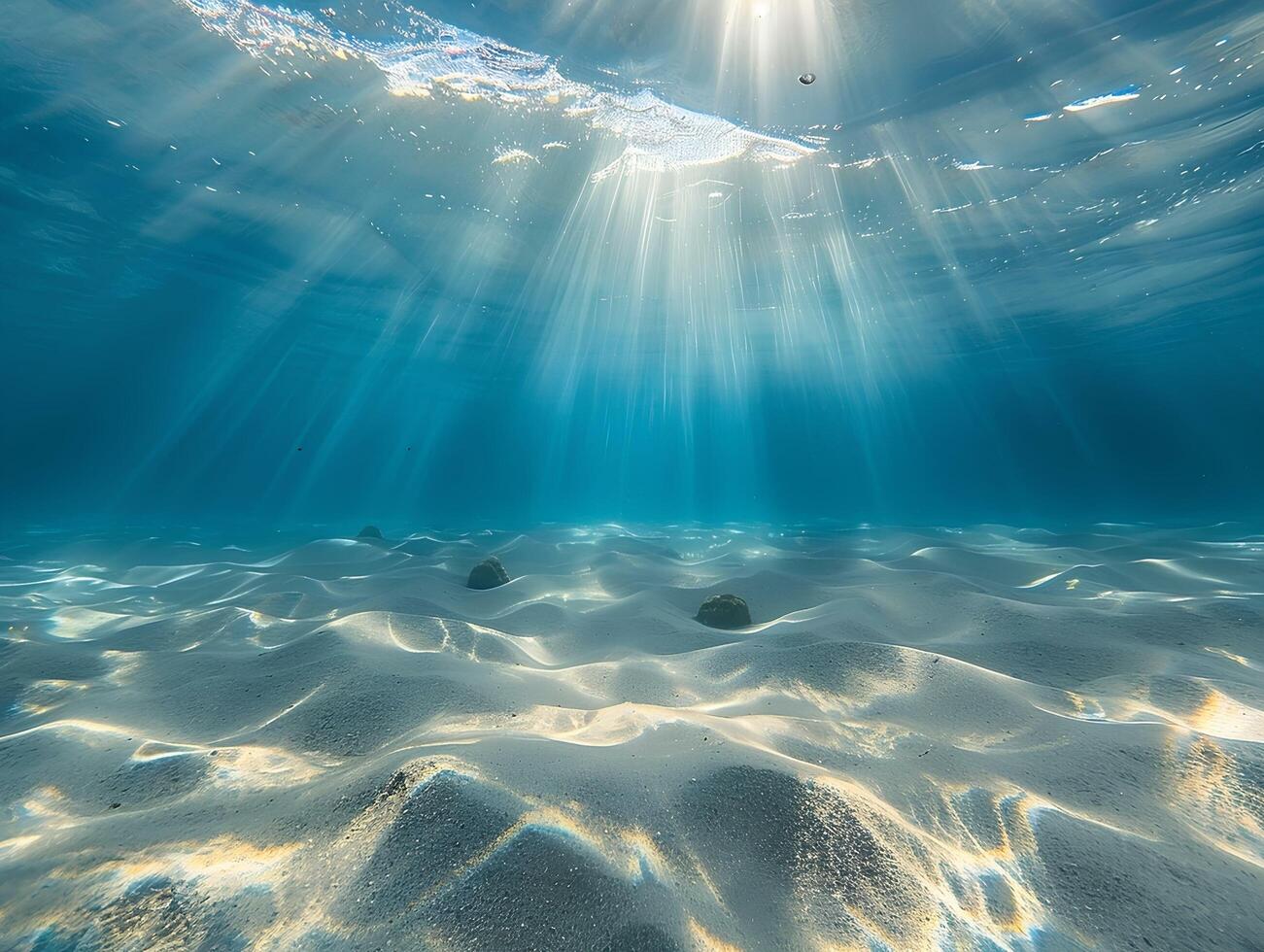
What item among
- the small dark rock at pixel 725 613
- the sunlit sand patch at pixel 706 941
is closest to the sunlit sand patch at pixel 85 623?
the small dark rock at pixel 725 613

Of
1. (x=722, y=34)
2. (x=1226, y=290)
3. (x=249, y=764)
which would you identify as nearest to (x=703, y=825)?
(x=249, y=764)

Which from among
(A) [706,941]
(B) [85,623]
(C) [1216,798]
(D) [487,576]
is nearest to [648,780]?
(A) [706,941]

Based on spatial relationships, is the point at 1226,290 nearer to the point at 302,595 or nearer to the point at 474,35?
the point at 474,35

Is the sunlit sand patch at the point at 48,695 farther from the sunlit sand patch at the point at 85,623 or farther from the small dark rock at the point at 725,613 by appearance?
the small dark rock at the point at 725,613

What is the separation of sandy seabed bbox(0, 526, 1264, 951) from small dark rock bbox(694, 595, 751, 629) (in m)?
0.27

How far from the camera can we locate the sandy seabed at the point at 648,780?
5.91 ft

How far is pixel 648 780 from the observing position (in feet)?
8.24

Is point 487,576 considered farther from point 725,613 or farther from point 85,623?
point 85,623

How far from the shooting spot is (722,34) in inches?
340

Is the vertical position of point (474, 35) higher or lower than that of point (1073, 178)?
higher

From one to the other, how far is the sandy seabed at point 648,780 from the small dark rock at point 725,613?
27 cm

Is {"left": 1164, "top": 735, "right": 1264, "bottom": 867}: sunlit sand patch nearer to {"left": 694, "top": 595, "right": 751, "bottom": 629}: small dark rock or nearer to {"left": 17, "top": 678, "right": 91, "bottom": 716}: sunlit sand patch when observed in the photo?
{"left": 694, "top": 595, "right": 751, "bottom": 629}: small dark rock

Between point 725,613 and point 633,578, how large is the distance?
2.91 metres

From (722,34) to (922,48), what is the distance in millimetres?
3686
